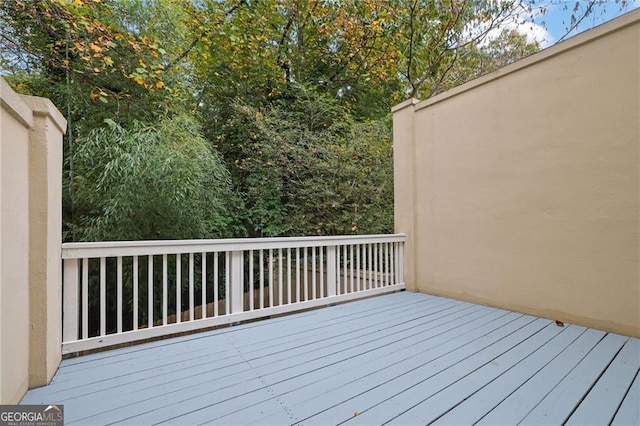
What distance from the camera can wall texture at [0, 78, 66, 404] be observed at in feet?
4.62

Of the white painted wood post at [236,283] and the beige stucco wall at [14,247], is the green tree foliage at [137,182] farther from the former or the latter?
the beige stucco wall at [14,247]

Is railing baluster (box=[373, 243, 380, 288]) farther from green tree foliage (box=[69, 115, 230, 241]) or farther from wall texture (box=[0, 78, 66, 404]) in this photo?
wall texture (box=[0, 78, 66, 404])

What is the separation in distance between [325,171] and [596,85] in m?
3.53

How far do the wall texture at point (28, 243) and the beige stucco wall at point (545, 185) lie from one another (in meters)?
3.78

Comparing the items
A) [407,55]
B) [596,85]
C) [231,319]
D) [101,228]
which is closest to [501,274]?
[596,85]

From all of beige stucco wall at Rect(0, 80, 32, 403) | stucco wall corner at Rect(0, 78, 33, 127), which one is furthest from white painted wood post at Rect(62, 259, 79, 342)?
stucco wall corner at Rect(0, 78, 33, 127)

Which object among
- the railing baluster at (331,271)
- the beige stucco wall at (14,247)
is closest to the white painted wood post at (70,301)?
the beige stucco wall at (14,247)

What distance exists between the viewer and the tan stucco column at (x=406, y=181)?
4188 mm

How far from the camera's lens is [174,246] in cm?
254

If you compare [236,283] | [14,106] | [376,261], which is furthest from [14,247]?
[376,261]

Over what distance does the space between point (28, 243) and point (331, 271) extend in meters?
2.67

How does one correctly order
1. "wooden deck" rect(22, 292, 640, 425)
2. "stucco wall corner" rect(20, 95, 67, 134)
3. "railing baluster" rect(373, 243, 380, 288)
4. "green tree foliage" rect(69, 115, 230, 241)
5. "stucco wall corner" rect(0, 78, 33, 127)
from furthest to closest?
"railing baluster" rect(373, 243, 380, 288) → "green tree foliage" rect(69, 115, 230, 241) → "stucco wall corner" rect(20, 95, 67, 134) → "wooden deck" rect(22, 292, 640, 425) → "stucco wall corner" rect(0, 78, 33, 127)

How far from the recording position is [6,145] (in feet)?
4.63

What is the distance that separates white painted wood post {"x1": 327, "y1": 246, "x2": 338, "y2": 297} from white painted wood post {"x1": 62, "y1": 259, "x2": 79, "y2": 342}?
2320 millimetres
